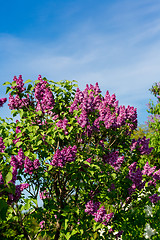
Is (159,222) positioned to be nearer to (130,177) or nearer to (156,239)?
(156,239)

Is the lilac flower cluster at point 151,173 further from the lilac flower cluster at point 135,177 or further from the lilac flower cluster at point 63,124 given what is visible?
the lilac flower cluster at point 63,124

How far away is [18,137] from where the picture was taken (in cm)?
577

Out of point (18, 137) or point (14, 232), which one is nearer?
point (18, 137)

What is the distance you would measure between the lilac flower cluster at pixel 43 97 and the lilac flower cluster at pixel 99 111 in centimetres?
58

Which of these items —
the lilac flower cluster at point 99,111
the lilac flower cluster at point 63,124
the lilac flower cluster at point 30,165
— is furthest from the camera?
the lilac flower cluster at point 99,111

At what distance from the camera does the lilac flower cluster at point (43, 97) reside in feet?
20.4

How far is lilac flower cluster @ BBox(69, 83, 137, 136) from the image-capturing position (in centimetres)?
610

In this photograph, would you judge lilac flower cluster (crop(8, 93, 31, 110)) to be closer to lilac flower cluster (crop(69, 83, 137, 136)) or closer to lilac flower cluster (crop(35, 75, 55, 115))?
lilac flower cluster (crop(35, 75, 55, 115))

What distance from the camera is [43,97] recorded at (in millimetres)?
6312

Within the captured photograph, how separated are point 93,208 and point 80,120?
6.91ft

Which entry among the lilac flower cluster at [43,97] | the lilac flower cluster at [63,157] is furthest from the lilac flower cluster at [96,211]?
the lilac flower cluster at [43,97]

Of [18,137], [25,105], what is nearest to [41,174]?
[18,137]

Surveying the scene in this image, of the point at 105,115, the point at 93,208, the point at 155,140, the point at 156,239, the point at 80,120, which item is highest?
the point at 155,140

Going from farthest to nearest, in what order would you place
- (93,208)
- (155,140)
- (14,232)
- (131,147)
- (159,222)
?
(155,140) → (14,232) → (131,147) → (159,222) → (93,208)
